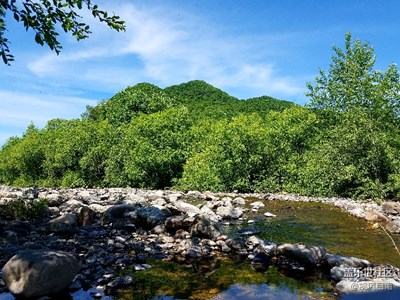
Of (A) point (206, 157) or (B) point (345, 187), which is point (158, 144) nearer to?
(A) point (206, 157)

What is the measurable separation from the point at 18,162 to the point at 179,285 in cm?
4649

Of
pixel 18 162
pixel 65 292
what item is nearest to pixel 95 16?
pixel 65 292

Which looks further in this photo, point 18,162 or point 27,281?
point 18,162

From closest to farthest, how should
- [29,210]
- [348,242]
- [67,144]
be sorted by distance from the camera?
1. [348,242]
2. [29,210]
3. [67,144]

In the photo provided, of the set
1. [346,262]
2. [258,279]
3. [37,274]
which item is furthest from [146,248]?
[346,262]

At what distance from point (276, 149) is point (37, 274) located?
22.5 metres

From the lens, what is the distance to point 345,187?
22797mm

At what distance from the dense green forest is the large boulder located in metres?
18.5

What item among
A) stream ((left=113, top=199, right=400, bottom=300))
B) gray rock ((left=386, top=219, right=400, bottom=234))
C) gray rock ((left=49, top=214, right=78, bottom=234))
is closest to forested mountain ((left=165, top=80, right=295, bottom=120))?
gray rock ((left=386, top=219, right=400, bottom=234))

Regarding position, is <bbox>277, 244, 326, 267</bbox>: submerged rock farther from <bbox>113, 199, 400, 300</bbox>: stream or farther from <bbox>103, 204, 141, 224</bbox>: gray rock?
<bbox>103, 204, 141, 224</bbox>: gray rock

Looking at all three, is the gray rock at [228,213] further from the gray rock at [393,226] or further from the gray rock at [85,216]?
the gray rock at [393,226]

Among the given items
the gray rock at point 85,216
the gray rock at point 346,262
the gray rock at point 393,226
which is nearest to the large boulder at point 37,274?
the gray rock at point 346,262

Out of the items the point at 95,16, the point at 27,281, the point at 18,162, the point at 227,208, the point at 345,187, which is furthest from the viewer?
the point at 18,162

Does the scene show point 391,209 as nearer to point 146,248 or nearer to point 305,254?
point 305,254
